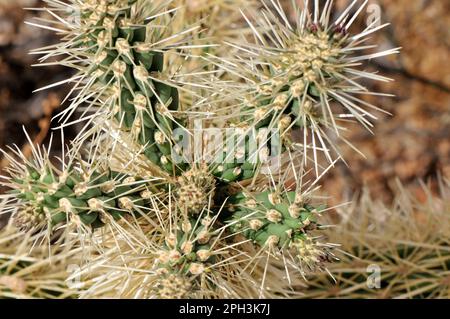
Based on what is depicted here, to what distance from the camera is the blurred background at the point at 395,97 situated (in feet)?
10.5

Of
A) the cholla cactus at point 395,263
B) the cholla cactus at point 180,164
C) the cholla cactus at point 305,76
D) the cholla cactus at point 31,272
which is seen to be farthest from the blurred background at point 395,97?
the cholla cactus at point 305,76

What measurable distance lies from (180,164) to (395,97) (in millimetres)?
2296

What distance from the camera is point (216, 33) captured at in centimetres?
228

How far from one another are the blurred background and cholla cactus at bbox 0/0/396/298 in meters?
1.75

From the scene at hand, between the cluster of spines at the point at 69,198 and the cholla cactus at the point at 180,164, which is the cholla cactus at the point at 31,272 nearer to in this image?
the cholla cactus at the point at 180,164

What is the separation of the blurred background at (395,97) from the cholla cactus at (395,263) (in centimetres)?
107

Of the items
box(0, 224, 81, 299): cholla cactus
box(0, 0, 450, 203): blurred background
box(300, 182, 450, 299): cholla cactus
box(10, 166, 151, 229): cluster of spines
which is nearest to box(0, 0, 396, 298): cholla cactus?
box(10, 166, 151, 229): cluster of spines

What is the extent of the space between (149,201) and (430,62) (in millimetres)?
2540

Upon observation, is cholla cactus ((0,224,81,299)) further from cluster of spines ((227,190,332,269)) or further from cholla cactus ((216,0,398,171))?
cholla cactus ((216,0,398,171))

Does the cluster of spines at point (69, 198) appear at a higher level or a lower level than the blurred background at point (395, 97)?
lower
